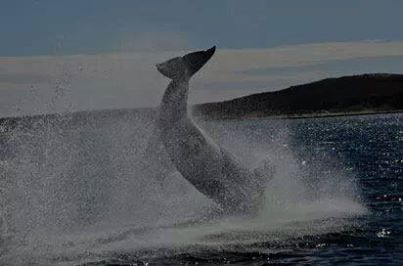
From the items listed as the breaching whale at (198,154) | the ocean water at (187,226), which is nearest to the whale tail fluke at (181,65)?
the breaching whale at (198,154)

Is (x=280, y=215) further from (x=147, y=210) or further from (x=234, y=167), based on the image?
(x=147, y=210)

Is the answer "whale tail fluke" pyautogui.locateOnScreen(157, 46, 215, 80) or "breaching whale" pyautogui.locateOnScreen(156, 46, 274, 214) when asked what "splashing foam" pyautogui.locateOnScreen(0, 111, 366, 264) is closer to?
"breaching whale" pyautogui.locateOnScreen(156, 46, 274, 214)

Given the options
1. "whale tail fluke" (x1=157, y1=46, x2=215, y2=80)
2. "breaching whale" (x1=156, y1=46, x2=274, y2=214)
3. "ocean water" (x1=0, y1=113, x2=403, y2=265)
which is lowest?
"ocean water" (x1=0, y1=113, x2=403, y2=265)

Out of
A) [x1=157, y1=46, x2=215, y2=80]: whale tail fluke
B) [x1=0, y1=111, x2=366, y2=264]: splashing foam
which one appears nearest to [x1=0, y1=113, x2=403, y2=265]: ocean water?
[x1=0, y1=111, x2=366, y2=264]: splashing foam

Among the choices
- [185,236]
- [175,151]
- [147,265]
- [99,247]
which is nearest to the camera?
[147,265]

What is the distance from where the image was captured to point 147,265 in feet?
71.3

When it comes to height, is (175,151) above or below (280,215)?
above

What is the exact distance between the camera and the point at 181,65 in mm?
27141

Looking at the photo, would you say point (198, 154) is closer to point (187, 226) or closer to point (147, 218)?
point (187, 226)

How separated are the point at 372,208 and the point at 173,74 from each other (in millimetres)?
13005

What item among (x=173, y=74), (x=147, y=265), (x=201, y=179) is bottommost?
(x=147, y=265)

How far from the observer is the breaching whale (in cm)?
2719

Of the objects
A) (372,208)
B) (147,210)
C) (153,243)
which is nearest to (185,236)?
(153,243)

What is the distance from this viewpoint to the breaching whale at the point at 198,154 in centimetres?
2719
